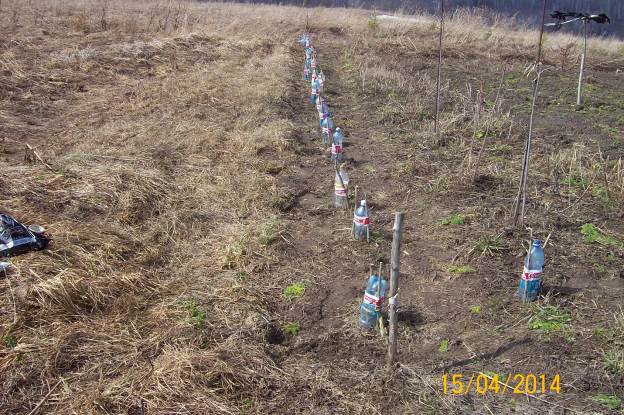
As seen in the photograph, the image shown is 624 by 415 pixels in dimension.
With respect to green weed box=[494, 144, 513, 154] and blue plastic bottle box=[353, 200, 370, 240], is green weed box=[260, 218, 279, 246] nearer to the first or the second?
blue plastic bottle box=[353, 200, 370, 240]

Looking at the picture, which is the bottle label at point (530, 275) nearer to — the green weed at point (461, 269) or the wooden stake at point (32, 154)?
the green weed at point (461, 269)

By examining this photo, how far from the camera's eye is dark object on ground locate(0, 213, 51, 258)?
3020mm

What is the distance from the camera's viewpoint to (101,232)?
11.7ft

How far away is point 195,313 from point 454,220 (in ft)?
6.96

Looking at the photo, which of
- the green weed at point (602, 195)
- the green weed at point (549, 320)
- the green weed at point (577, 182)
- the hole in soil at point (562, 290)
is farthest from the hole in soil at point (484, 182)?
the green weed at point (549, 320)

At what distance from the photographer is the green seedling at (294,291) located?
3.08m

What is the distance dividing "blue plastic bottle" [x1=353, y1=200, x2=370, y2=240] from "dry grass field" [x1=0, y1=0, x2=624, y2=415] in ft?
0.39

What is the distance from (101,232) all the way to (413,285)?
2.22m

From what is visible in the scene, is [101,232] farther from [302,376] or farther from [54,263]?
[302,376]

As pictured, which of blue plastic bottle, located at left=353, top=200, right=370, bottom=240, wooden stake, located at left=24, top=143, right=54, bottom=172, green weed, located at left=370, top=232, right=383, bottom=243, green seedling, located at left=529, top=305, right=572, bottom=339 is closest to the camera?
green seedling, located at left=529, top=305, right=572, bottom=339

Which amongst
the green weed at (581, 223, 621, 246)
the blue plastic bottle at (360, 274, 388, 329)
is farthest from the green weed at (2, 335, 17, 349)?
the green weed at (581, 223, 621, 246)

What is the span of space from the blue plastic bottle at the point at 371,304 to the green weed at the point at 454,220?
1305 mm

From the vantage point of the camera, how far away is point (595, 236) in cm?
352

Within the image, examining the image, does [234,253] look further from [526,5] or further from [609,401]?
[526,5]
